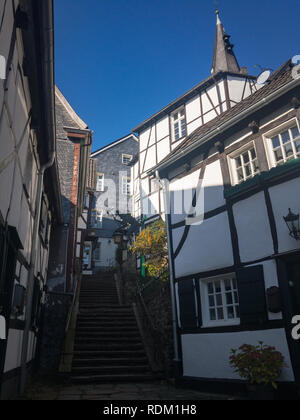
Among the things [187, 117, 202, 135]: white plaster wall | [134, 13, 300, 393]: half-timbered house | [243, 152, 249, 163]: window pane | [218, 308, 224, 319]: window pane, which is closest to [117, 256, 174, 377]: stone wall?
[134, 13, 300, 393]: half-timbered house

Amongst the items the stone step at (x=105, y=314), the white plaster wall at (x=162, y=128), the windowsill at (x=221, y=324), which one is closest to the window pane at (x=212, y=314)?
the windowsill at (x=221, y=324)

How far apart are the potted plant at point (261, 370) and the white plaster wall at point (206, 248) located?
2.05m

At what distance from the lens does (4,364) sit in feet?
16.4

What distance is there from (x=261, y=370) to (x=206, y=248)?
302 centimetres

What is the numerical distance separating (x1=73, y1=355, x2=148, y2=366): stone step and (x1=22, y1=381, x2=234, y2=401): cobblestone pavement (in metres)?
1.02

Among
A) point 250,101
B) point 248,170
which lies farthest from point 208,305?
point 250,101

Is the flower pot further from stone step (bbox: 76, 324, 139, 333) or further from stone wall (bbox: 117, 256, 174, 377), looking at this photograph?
stone step (bbox: 76, 324, 139, 333)

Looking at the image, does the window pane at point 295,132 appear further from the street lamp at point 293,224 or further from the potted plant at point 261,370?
the potted plant at point 261,370

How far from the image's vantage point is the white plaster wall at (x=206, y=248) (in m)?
7.46

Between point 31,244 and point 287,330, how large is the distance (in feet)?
16.9

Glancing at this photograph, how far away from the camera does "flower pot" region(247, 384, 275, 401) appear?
535cm

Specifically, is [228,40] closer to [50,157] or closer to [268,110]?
[268,110]
